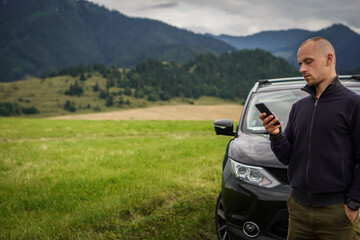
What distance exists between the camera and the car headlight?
2547 mm

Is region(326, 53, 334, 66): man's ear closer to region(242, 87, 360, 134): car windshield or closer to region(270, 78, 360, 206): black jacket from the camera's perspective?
region(270, 78, 360, 206): black jacket

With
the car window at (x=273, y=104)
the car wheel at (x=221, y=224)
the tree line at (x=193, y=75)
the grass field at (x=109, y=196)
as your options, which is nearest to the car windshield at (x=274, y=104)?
the car window at (x=273, y=104)

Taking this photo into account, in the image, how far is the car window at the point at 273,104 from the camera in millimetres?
3684

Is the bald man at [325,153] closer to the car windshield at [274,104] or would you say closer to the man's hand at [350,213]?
the man's hand at [350,213]

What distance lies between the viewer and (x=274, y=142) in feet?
6.22

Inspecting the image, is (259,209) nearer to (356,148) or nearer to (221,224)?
(221,224)

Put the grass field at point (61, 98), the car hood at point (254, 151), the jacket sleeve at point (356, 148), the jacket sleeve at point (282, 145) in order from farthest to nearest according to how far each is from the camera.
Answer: the grass field at point (61, 98)
the car hood at point (254, 151)
the jacket sleeve at point (282, 145)
the jacket sleeve at point (356, 148)

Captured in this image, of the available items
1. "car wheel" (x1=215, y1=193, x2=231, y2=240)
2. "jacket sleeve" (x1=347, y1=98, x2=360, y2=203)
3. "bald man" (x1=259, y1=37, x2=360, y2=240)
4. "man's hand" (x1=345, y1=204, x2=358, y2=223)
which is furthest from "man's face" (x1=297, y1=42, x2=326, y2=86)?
"car wheel" (x1=215, y1=193, x2=231, y2=240)

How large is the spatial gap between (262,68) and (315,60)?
171 metres

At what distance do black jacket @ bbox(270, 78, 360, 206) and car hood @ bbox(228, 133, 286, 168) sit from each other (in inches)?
29.1

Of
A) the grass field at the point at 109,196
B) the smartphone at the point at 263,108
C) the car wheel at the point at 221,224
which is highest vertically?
the smartphone at the point at 263,108

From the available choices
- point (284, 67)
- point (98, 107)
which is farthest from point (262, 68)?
point (98, 107)

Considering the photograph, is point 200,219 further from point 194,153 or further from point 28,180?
point 194,153

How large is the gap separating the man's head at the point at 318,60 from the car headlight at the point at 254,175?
1039 mm
